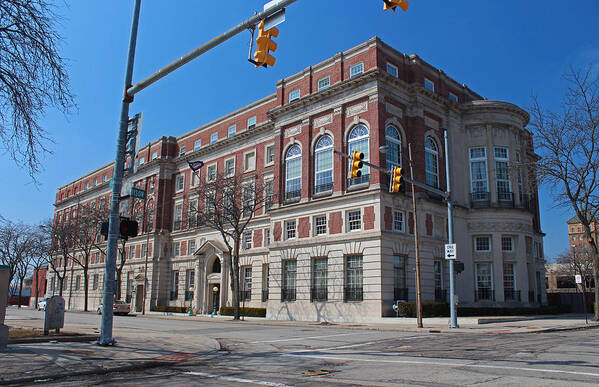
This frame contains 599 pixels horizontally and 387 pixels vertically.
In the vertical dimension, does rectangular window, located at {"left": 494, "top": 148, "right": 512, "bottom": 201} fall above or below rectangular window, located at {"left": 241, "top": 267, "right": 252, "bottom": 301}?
above

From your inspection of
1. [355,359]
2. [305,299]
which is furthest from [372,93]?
[355,359]

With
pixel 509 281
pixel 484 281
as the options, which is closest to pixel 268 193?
pixel 484 281

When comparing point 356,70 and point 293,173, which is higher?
point 356,70

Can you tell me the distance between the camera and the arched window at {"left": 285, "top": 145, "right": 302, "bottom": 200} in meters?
40.7

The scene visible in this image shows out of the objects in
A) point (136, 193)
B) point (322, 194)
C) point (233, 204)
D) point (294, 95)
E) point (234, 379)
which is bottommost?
point (234, 379)

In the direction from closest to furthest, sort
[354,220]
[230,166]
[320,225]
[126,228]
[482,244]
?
[126,228] < [354,220] < [320,225] < [482,244] < [230,166]

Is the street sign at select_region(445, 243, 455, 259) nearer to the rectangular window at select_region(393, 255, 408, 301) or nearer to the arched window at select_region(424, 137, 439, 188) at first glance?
the rectangular window at select_region(393, 255, 408, 301)

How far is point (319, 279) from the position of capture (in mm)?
36906

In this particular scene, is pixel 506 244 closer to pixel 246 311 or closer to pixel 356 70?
pixel 356 70

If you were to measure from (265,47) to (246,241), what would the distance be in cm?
3813

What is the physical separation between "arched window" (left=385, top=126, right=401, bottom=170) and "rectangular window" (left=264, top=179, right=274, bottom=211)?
39.9 ft

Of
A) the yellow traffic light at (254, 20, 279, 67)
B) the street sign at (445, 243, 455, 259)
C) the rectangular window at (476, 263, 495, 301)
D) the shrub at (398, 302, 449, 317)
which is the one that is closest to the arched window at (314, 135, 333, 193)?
the shrub at (398, 302, 449, 317)

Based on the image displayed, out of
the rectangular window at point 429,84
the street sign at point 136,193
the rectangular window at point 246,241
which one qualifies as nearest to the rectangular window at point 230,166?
the rectangular window at point 246,241

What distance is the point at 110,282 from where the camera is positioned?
14.4 m
